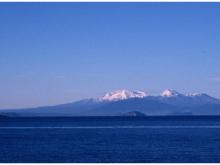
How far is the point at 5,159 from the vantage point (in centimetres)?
4191

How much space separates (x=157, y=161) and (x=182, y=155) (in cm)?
467

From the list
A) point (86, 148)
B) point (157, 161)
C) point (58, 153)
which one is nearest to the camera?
point (157, 161)

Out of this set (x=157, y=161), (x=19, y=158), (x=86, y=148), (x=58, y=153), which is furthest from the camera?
(x=86, y=148)

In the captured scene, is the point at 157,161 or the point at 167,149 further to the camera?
the point at 167,149

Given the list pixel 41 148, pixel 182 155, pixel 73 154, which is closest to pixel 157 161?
pixel 182 155

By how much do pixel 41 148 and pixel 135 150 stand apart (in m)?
9.40

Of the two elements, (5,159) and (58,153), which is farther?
(58,153)

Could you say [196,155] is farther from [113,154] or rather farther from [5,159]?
[5,159]

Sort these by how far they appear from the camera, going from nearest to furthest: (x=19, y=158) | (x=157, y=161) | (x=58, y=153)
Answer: (x=157, y=161)
(x=19, y=158)
(x=58, y=153)

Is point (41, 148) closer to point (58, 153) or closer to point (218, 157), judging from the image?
point (58, 153)

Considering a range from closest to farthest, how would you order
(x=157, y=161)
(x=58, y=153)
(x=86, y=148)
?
(x=157, y=161) < (x=58, y=153) < (x=86, y=148)

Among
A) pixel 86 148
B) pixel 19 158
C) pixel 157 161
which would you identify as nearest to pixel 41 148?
pixel 86 148

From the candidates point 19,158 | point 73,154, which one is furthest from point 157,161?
point 19,158

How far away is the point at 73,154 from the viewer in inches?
1762
